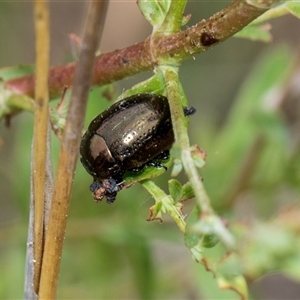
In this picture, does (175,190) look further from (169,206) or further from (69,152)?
(69,152)

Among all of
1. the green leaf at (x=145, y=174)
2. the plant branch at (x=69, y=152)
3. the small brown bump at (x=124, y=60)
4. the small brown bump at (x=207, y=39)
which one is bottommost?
the plant branch at (x=69, y=152)

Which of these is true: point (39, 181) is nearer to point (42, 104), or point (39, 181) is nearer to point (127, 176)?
point (42, 104)

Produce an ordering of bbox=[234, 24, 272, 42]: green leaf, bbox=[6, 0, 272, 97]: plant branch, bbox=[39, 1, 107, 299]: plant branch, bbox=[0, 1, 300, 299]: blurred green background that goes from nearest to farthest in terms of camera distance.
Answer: bbox=[39, 1, 107, 299]: plant branch
bbox=[6, 0, 272, 97]: plant branch
bbox=[234, 24, 272, 42]: green leaf
bbox=[0, 1, 300, 299]: blurred green background

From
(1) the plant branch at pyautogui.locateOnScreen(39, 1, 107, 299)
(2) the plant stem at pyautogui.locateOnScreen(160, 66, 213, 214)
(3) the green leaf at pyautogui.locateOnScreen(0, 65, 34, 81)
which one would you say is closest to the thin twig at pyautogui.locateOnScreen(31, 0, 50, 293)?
(1) the plant branch at pyautogui.locateOnScreen(39, 1, 107, 299)

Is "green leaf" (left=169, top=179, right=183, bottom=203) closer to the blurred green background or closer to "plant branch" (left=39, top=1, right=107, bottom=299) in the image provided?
"plant branch" (left=39, top=1, right=107, bottom=299)

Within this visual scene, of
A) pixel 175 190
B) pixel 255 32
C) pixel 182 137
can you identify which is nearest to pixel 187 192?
pixel 175 190

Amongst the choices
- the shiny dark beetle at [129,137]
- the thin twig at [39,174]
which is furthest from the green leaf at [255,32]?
the thin twig at [39,174]

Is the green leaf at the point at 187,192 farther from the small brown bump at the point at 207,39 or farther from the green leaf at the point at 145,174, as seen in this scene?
the small brown bump at the point at 207,39
